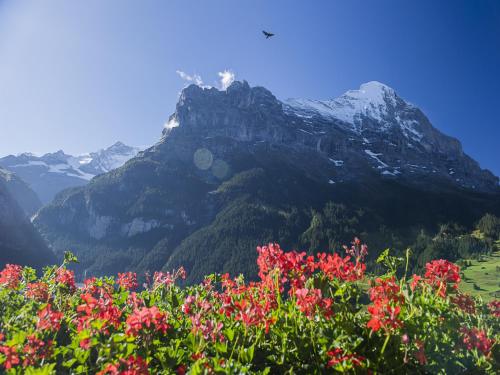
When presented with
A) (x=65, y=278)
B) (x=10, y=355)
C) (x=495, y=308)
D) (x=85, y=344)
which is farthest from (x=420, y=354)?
(x=65, y=278)

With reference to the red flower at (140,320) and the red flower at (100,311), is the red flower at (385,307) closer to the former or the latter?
the red flower at (140,320)

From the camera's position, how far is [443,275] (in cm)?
471

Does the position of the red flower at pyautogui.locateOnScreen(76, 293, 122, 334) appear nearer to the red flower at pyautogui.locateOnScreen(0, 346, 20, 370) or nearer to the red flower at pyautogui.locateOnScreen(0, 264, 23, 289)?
the red flower at pyautogui.locateOnScreen(0, 346, 20, 370)

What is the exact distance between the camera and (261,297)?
564cm

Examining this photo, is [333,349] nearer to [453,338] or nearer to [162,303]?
[453,338]

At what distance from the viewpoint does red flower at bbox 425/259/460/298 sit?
15.1 feet

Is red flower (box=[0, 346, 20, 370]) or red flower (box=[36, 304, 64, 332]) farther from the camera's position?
red flower (box=[36, 304, 64, 332])

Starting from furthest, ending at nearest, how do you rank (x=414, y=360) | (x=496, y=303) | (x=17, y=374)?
(x=496, y=303) → (x=414, y=360) → (x=17, y=374)

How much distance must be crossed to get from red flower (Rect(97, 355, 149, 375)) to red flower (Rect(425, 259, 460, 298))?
11.6 feet

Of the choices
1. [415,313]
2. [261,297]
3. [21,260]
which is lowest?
[21,260]

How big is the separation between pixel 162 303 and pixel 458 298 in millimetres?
4470

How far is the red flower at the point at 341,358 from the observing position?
138 inches

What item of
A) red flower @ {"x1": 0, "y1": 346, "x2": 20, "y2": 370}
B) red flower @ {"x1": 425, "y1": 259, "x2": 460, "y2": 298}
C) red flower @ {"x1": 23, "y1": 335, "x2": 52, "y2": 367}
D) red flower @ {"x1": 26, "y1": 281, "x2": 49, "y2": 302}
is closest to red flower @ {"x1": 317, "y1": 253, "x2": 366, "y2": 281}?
red flower @ {"x1": 425, "y1": 259, "x2": 460, "y2": 298}

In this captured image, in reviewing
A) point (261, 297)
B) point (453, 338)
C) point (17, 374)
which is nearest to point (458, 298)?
point (453, 338)
